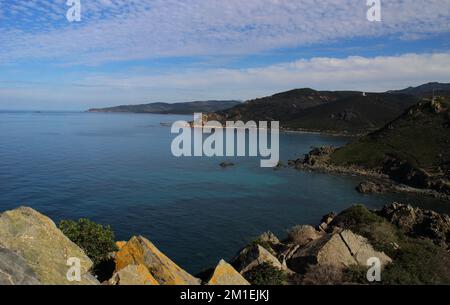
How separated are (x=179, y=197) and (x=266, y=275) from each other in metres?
52.3

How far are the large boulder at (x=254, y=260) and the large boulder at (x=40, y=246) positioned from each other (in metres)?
11.0

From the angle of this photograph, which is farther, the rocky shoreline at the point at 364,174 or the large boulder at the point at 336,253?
the rocky shoreline at the point at 364,174

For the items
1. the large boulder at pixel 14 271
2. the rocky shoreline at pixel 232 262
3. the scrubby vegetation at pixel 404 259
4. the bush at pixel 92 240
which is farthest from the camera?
the bush at pixel 92 240

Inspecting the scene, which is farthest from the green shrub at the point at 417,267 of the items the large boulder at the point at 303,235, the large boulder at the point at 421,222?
the large boulder at the point at 421,222

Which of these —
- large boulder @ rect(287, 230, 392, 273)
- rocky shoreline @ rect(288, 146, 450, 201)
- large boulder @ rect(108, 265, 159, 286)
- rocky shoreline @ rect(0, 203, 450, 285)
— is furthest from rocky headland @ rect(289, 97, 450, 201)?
large boulder @ rect(108, 265, 159, 286)

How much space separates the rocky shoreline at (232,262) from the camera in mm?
21188

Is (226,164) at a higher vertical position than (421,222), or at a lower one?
higher

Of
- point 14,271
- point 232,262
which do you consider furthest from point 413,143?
point 14,271

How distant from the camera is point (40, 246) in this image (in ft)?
74.2

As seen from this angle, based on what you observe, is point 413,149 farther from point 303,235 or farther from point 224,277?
point 224,277

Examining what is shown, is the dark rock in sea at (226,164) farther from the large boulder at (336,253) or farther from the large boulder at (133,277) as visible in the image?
the large boulder at (133,277)
